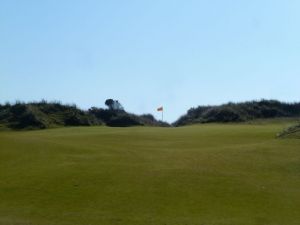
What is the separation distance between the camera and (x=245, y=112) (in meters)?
82.3

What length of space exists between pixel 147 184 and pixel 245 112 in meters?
57.9

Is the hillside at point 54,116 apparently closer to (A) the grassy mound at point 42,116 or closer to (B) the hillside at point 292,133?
(A) the grassy mound at point 42,116

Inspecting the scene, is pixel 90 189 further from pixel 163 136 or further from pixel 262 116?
pixel 262 116

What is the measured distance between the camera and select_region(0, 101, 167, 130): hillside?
2721 inches

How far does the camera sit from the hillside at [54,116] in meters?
69.1

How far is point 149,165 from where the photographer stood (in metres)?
30.5

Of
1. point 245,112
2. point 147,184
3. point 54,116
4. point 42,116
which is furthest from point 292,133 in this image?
point 245,112

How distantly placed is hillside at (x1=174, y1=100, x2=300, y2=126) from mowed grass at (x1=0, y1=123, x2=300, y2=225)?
130 ft

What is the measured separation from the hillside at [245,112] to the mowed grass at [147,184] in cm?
3968

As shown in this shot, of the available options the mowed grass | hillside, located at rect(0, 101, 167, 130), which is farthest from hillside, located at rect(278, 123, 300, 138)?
hillside, located at rect(0, 101, 167, 130)

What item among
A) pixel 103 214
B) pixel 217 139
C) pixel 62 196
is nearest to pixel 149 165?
pixel 62 196

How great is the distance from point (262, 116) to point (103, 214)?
213 ft

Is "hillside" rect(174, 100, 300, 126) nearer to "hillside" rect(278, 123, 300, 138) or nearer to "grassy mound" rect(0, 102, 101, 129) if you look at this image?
"grassy mound" rect(0, 102, 101, 129)

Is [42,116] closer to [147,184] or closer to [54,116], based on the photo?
[54,116]
